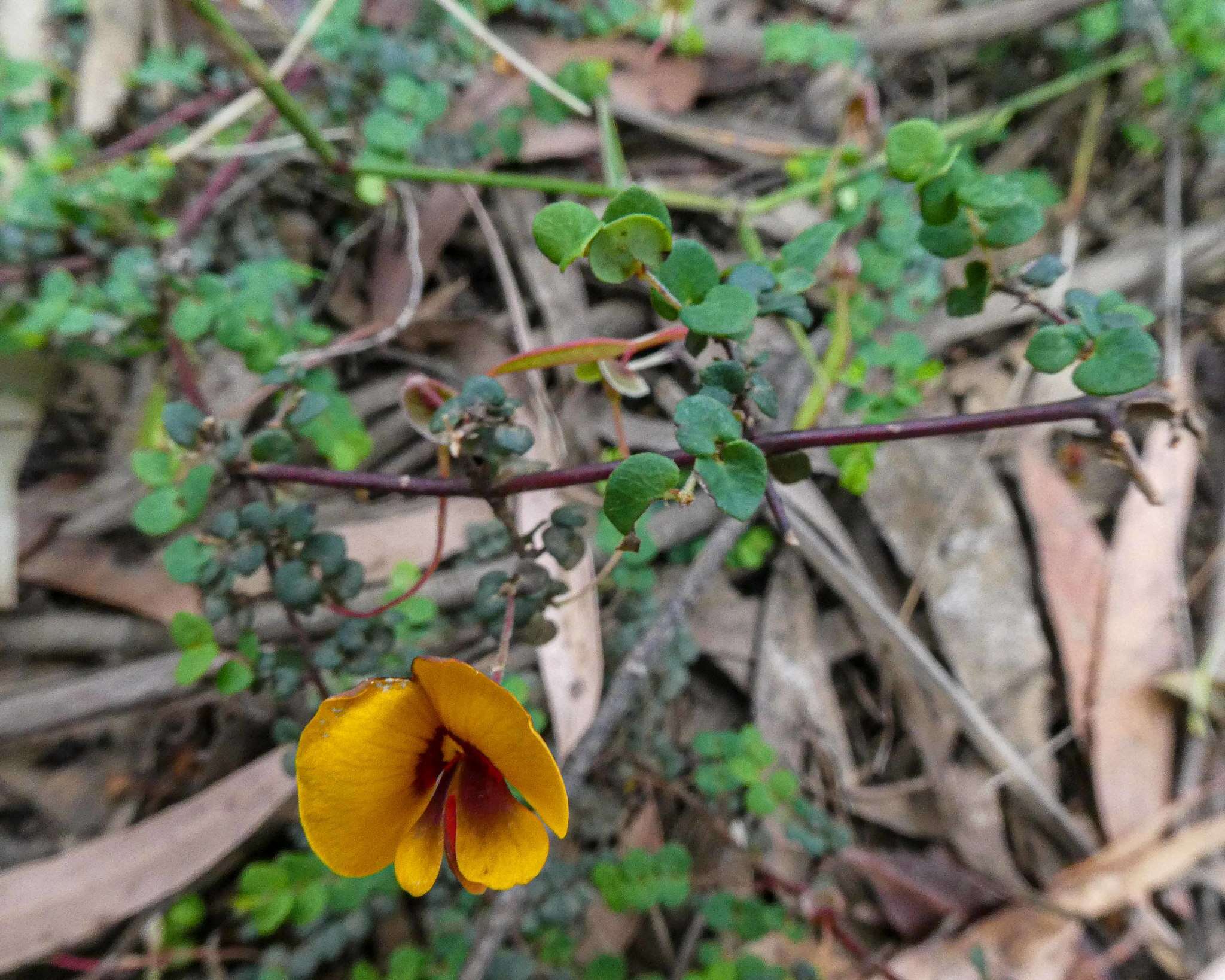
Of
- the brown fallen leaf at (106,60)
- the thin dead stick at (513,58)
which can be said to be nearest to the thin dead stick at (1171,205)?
the thin dead stick at (513,58)

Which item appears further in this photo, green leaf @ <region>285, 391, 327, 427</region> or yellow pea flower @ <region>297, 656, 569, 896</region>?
green leaf @ <region>285, 391, 327, 427</region>

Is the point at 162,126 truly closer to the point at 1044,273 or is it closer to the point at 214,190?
the point at 214,190

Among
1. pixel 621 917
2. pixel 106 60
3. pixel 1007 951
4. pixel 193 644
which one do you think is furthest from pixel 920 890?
pixel 106 60

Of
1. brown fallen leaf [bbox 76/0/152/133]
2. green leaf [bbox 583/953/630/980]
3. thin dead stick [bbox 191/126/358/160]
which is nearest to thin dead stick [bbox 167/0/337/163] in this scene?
thin dead stick [bbox 191/126/358/160]

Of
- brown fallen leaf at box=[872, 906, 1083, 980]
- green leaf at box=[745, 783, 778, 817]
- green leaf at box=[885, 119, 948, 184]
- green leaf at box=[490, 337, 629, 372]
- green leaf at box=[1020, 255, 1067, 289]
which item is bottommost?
brown fallen leaf at box=[872, 906, 1083, 980]

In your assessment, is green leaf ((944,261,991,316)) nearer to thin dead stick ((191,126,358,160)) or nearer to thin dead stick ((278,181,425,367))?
thin dead stick ((278,181,425,367))

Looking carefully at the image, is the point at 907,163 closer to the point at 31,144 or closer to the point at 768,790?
the point at 768,790

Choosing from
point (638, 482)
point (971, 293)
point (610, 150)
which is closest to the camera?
→ point (638, 482)

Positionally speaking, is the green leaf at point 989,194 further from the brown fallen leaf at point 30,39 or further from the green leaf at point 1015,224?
the brown fallen leaf at point 30,39
